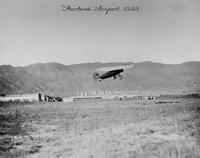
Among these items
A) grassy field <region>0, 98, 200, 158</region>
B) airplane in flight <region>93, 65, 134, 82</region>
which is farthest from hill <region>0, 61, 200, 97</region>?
grassy field <region>0, 98, 200, 158</region>

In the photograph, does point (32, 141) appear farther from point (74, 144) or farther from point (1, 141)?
point (74, 144)

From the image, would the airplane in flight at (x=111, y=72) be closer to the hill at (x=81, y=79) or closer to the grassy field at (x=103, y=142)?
the grassy field at (x=103, y=142)

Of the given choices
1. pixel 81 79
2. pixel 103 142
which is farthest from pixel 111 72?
pixel 81 79

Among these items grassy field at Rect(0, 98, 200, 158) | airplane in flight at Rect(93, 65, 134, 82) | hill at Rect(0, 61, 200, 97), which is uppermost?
hill at Rect(0, 61, 200, 97)

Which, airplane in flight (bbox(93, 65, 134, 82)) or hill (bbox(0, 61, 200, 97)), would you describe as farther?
hill (bbox(0, 61, 200, 97))

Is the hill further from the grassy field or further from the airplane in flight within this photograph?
the grassy field

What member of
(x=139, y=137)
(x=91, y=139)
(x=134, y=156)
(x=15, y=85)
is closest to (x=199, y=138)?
(x=139, y=137)

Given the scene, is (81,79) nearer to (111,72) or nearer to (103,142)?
(111,72)

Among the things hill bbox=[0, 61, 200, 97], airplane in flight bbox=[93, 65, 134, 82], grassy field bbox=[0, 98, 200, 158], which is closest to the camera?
grassy field bbox=[0, 98, 200, 158]
